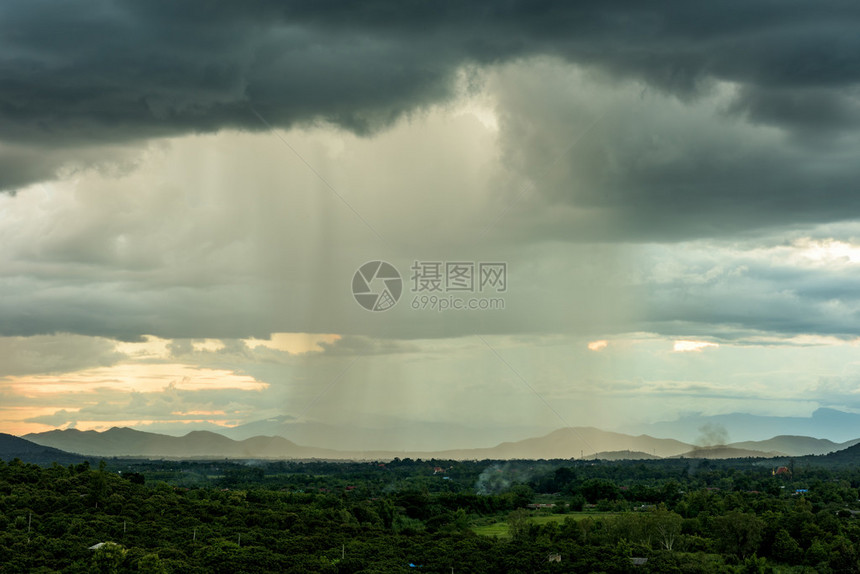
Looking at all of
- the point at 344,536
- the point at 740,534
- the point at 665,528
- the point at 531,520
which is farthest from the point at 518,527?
the point at 344,536

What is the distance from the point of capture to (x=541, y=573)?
235 ft

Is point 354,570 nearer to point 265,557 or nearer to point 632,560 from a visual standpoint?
point 265,557

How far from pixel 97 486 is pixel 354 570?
45206 mm

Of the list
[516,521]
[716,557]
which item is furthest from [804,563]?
[516,521]

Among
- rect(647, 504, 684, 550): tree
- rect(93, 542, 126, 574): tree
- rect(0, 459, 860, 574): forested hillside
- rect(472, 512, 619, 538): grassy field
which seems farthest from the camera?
rect(472, 512, 619, 538): grassy field

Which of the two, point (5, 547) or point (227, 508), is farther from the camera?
point (227, 508)

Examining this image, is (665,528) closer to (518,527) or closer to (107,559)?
(518,527)

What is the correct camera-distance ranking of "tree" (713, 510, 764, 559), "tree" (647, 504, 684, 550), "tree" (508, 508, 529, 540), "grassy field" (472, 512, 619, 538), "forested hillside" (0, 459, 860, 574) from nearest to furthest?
"forested hillside" (0, 459, 860, 574), "tree" (647, 504, 684, 550), "tree" (713, 510, 764, 559), "tree" (508, 508, 529, 540), "grassy field" (472, 512, 619, 538)

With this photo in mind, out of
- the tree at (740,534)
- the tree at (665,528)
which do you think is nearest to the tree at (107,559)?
the tree at (665,528)

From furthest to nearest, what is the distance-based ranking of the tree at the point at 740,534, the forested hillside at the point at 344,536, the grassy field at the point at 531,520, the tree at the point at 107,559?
1. the grassy field at the point at 531,520
2. the tree at the point at 740,534
3. the forested hillside at the point at 344,536
4. the tree at the point at 107,559

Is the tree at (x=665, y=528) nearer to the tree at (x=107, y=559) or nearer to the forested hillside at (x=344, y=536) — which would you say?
the forested hillside at (x=344, y=536)

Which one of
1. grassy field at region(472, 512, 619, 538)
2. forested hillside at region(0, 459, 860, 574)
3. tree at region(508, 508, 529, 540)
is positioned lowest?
grassy field at region(472, 512, 619, 538)

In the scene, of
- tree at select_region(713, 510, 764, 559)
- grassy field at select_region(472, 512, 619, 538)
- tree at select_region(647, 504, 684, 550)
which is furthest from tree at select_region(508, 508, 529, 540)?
tree at select_region(713, 510, 764, 559)

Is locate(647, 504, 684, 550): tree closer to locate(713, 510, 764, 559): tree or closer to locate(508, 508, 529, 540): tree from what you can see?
locate(713, 510, 764, 559): tree
